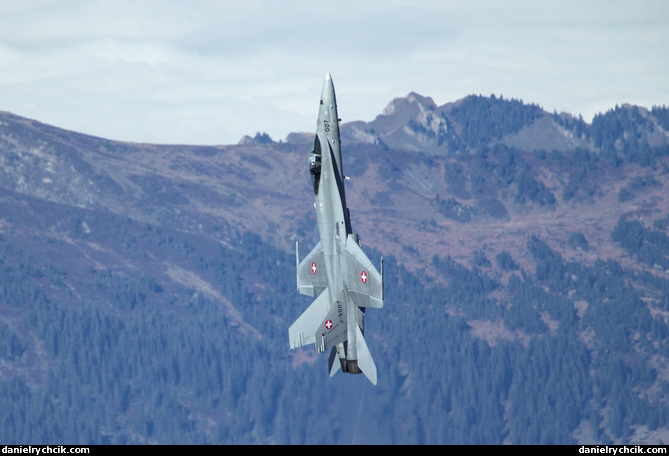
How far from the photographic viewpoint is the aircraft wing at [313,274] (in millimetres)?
106812

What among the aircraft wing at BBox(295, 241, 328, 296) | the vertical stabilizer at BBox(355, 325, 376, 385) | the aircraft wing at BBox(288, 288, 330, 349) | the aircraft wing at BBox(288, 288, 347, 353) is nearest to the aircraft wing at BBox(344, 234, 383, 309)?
the aircraft wing at BBox(288, 288, 347, 353)

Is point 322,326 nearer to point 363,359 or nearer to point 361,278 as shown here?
point 363,359

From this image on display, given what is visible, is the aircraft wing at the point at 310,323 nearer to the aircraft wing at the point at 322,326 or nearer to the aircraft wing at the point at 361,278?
the aircraft wing at the point at 322,326

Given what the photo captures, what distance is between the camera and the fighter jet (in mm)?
102688

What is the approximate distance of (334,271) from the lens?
105 meters

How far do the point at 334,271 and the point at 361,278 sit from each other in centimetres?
294

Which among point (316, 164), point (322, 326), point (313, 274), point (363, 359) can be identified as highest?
point (316, 164)

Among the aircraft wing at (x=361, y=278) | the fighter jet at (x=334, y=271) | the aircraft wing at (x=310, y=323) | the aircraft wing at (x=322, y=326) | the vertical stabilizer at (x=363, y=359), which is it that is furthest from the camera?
the aircraft wing at (x=310, y=323)

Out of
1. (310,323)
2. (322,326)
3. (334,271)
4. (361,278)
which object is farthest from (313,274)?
(361,278)

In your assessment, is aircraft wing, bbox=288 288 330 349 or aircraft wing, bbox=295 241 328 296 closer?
aircraft wing, bbox=288 288 330 349

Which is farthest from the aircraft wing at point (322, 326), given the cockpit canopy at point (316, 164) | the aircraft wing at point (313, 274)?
the cockpit canopy at point (316, 164)

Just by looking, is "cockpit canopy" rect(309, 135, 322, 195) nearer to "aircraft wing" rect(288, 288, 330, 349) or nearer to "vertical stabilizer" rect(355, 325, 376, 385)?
"aircraft wing" rect(288, 288, 330, 349)
